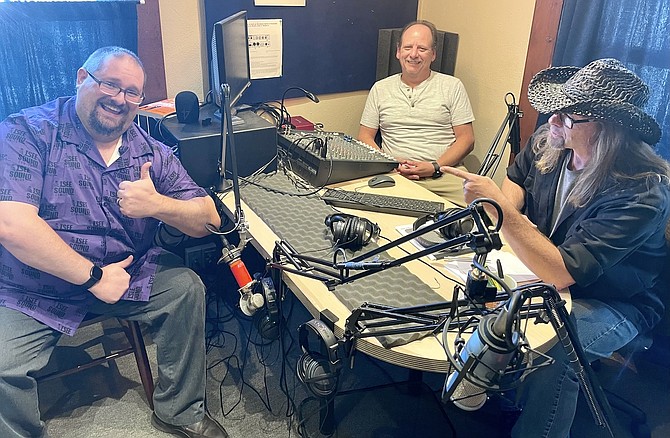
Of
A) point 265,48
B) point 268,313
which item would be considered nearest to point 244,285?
point 268,313

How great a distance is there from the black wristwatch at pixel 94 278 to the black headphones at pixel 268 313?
541mm

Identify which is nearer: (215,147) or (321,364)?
(321,364)

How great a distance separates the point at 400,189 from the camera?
6.45 feet

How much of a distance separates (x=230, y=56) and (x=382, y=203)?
770 millimetres

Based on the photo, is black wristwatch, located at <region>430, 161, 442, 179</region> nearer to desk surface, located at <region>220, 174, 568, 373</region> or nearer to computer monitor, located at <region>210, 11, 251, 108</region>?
desk surface, located at <region>220, 174, 568, 373</region>

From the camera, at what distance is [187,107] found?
1983mm

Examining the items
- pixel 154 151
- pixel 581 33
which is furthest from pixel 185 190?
pixel 581 33

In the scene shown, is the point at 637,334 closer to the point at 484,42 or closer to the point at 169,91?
the point at 484,42

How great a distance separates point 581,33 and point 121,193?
1841 mm

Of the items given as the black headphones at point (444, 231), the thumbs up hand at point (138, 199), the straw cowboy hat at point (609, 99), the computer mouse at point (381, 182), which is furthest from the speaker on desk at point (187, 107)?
the straw cowboy hat at point (609, 99)

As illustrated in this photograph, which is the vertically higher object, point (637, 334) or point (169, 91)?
point (169, 91)

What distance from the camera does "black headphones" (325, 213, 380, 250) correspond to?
1.50 metres

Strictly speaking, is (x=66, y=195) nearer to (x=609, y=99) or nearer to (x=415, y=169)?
(x=415, y=169)

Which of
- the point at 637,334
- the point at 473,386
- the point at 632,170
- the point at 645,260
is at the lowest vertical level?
the point at 637,334
